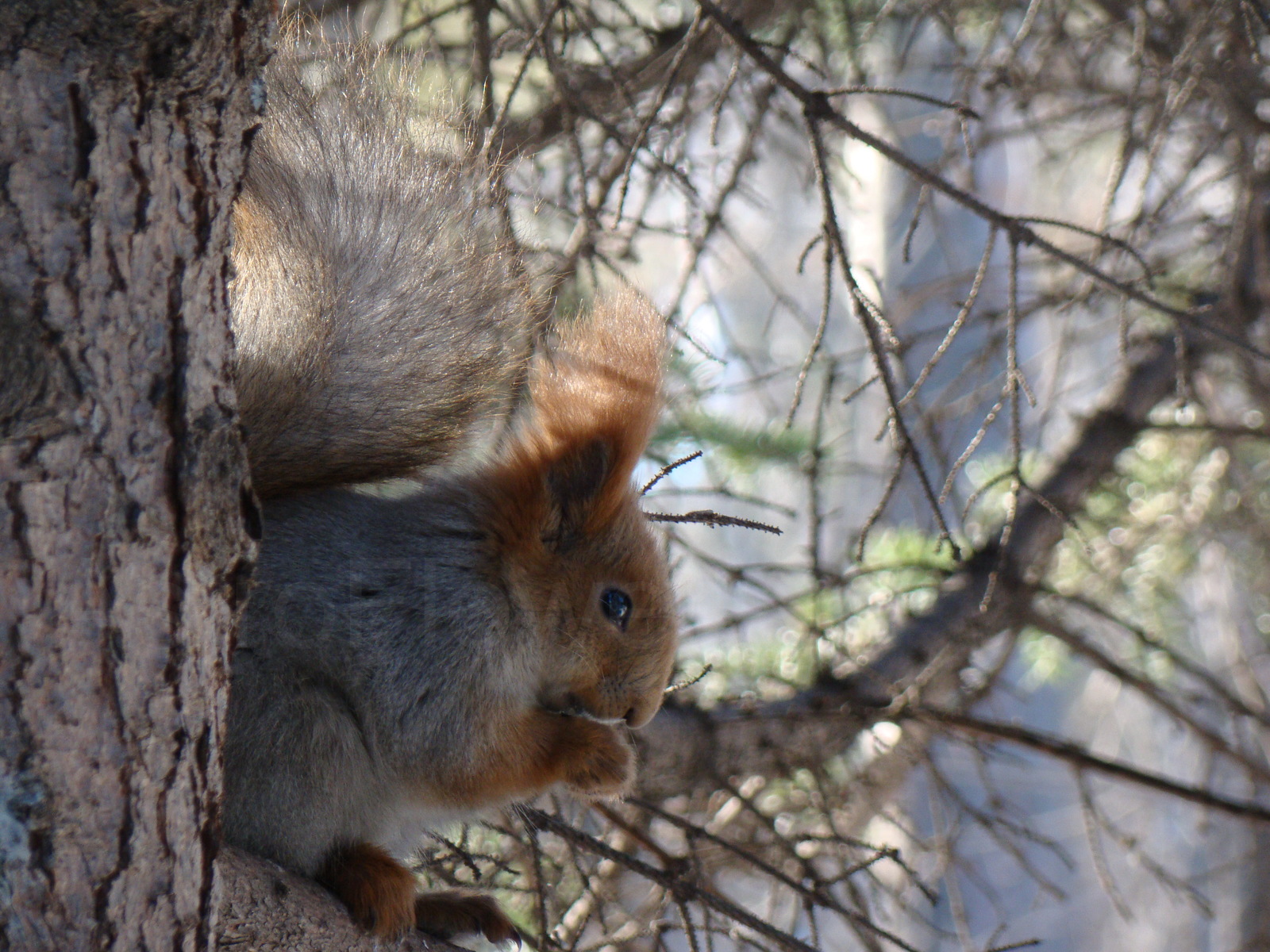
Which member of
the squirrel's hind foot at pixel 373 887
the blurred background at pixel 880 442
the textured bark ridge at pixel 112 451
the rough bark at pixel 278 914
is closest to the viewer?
the textured bark ridge at pixel 112 451

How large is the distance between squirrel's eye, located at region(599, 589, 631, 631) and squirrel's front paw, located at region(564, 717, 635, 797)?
140mm

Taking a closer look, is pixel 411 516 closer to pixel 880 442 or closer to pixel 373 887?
pixel 373 887

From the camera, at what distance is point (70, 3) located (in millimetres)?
694

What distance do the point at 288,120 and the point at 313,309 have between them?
20 centimetres

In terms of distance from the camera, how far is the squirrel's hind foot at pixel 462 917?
→ 1361 millimetres

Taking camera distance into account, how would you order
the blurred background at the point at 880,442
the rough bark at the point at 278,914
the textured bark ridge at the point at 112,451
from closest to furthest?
the textured bark ridge at the point at 112,451, the rough bark at the point at 278,914, the blurred background at the point at 880,442

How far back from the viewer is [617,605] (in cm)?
141

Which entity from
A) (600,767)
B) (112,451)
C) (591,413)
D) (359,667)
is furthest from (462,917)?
(112,451)

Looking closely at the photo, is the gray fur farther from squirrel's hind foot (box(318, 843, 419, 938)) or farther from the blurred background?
the blurred background

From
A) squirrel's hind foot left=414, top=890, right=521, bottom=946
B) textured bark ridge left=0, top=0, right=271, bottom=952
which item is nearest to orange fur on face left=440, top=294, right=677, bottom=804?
squirrel's hind foot left=414, top=890, right=521, bottom=946

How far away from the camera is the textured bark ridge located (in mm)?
690

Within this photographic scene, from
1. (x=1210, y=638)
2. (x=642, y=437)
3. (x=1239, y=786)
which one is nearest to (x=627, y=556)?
(x=642, y=437)

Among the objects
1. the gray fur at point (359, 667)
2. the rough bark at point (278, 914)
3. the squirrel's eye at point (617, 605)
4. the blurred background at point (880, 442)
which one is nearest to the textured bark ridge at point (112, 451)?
the rough bark at point (278, 914)

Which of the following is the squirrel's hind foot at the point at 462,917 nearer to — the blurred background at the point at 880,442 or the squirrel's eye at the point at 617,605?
the blurred background at the point at 880,442
